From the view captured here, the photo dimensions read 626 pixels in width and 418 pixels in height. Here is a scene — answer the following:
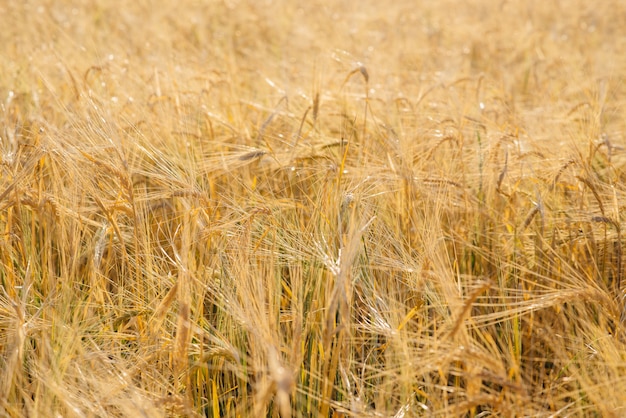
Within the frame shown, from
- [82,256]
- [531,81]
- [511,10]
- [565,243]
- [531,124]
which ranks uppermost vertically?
[511,10]

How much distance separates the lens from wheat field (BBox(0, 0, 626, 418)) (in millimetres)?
933

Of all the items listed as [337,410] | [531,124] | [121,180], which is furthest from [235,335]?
[531,124]

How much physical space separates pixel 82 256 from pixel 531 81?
266 cm

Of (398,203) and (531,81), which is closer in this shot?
(398,203)

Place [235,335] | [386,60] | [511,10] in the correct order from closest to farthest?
[235,335], [386,60], [511,10]

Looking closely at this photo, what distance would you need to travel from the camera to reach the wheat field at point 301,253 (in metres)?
0.93

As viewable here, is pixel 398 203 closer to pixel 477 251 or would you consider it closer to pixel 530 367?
pixel 477 251

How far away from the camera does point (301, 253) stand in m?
1.10

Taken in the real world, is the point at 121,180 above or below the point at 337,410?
above

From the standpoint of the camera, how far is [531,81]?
324cm

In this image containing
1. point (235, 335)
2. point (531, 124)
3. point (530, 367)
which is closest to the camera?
point (235, 335)

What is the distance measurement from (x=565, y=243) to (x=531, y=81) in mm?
2052

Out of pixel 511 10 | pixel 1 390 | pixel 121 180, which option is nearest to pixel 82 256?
pixel 121 180

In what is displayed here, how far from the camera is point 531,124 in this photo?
208 cm
